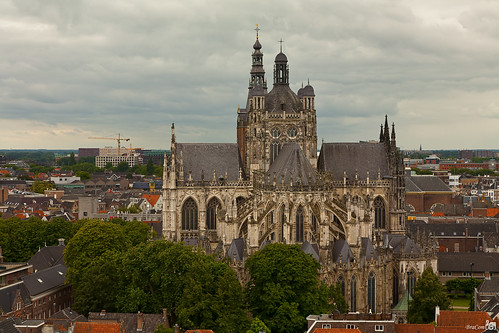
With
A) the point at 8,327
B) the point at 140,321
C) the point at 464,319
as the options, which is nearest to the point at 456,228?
the point at 464,319

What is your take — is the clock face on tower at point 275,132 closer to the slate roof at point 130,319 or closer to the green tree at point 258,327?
the slate roof at point 130,319

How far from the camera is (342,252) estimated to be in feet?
291

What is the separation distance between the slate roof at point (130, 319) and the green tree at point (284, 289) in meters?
10.2

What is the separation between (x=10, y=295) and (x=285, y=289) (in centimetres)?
2920

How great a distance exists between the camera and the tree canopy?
73.6 meters

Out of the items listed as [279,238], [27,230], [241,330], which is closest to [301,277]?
[241,330]

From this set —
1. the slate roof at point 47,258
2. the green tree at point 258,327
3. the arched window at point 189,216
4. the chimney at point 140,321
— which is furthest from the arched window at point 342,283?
the slate roof at point 47,258

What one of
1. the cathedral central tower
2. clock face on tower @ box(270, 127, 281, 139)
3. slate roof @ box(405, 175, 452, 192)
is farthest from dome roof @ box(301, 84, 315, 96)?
slate roof @ box(405, 175, 452, 192)

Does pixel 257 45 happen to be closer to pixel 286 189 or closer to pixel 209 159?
pixel 209 159

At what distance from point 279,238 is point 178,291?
2145cm

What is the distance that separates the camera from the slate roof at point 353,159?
370 feet

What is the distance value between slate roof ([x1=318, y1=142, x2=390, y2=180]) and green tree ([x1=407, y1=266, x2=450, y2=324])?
109 ft

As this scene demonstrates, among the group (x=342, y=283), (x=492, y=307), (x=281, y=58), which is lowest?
(x=492, y=307)

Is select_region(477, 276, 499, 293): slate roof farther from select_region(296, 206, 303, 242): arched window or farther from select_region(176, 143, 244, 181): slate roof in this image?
select_region(176, 143, 244, 181): slate roof
